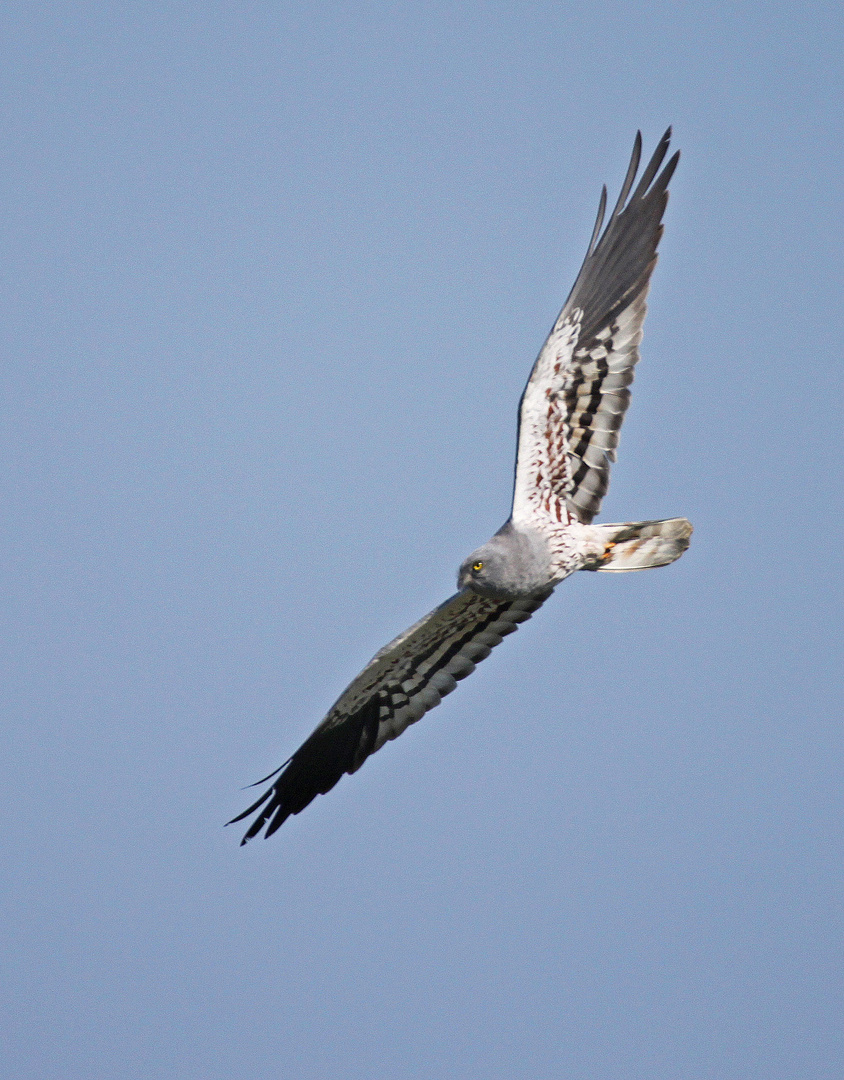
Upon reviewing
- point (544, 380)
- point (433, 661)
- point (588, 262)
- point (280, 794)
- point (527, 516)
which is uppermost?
point (588, 262)

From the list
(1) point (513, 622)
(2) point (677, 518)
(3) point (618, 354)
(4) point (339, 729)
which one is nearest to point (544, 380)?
(3) point (618, 354)

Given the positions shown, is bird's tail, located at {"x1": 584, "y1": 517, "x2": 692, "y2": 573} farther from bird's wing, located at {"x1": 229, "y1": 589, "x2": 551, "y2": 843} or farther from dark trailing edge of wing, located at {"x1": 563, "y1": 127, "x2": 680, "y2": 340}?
dark trailing edge of wing, located at {"x1": 563, "y1": 127, "x2": 680, "y2": 340}

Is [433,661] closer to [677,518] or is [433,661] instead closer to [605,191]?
[677,518]

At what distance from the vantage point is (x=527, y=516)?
852 cm

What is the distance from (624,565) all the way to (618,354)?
1366 millimetres

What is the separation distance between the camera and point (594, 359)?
8.56 m

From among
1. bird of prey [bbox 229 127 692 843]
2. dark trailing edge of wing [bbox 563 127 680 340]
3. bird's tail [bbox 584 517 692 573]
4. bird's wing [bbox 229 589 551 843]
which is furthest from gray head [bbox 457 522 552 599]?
dark trailing edge of wing [bbox 563 127 680 340]

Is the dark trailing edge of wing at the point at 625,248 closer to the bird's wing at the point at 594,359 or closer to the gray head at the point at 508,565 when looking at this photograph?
the bird's wing at the point at 594,359

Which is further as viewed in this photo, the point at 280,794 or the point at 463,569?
the point at 280,794

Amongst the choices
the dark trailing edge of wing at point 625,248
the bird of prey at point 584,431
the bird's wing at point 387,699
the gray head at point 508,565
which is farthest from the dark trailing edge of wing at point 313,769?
the dark trailing edge of wing at point 625,248

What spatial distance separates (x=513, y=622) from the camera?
9297mm

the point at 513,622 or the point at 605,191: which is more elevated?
the point at 605,191

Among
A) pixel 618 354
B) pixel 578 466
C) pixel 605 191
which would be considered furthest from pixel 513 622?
pixel 605 191

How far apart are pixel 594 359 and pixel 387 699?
2.86 m
